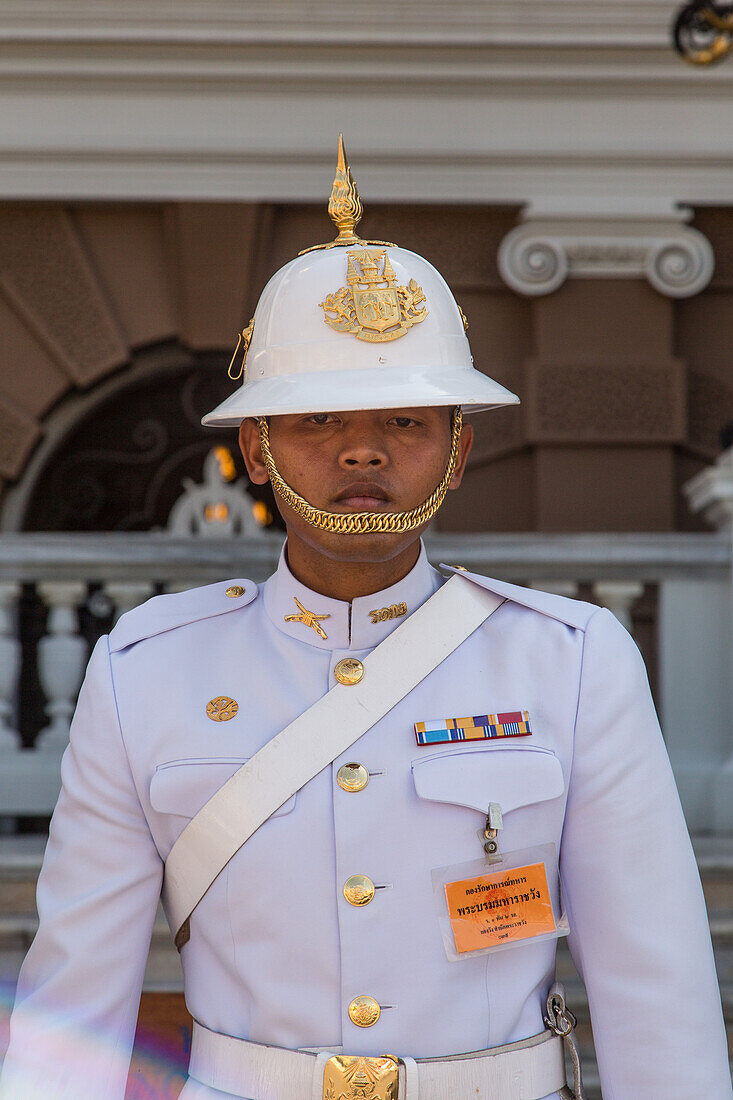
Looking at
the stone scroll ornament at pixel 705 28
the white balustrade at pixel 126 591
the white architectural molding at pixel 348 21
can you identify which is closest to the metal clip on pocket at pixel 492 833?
the white balustrade at pixel 126 591

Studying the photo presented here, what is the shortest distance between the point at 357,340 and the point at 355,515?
0.21m

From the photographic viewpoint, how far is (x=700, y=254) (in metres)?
4.98

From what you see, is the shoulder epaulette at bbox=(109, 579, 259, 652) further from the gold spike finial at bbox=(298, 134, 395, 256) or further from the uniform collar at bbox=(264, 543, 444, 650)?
the gold spike finial at bbox=(298, 134, 395, 256)

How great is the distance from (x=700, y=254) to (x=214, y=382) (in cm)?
195

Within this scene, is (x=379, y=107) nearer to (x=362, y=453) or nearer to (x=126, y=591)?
(x=126, y=591)

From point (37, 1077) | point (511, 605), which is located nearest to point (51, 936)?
point (37, 1077)

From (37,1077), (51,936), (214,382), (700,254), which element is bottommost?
(37,1077)

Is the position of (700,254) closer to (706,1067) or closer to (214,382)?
(214,382)

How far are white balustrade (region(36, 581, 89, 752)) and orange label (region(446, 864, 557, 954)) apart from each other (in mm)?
2568

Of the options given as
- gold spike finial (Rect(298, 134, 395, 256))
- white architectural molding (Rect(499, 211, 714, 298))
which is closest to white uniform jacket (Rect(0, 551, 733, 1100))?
gold spike finial (Rect(298, 134, 395, 256))

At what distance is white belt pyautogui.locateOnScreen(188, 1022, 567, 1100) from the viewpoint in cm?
137

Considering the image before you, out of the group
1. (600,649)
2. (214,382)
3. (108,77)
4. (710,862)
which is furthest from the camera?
(214,382)

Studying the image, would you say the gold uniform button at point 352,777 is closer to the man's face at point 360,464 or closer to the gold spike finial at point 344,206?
the man's face at point 360,464

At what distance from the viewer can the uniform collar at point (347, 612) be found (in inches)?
62.4
